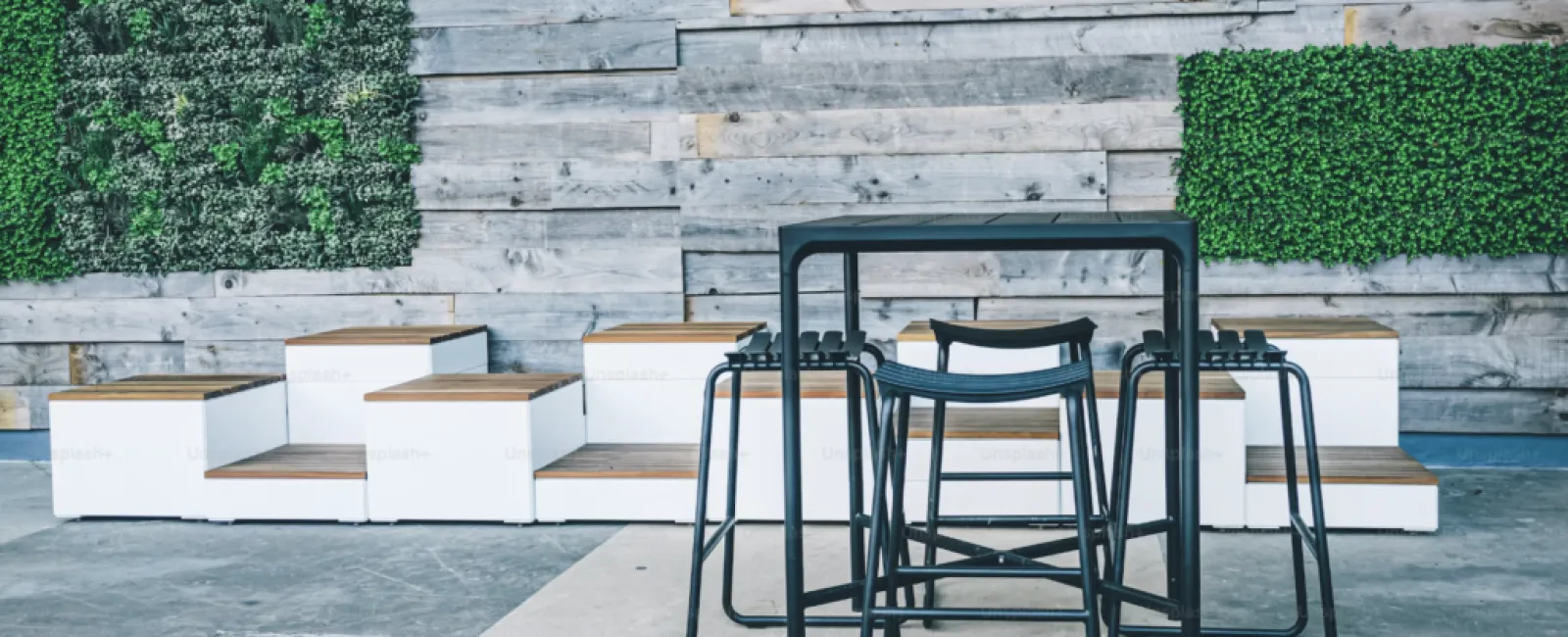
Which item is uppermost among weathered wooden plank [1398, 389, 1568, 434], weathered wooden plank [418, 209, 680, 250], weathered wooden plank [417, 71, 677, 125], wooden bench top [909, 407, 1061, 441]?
weathered wooden plank [417, 71, 677, 125]

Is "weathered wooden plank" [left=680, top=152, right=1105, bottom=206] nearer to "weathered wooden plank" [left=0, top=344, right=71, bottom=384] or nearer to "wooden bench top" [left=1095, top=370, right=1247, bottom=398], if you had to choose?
"wooden bench top" [left=1095, top=370, right=1247, bottom=398]

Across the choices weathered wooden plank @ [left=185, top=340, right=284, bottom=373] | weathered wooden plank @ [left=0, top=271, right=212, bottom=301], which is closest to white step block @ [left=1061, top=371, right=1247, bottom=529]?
weathered wooden plank @ [left=185, top=340, right=284, bottom=373]

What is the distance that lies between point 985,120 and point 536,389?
7.09ft

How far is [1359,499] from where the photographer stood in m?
4.43

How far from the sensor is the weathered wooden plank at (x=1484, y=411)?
18.1 feet

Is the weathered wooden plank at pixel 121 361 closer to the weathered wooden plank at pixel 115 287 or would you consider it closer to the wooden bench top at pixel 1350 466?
the weathered wooden plank at pixel 115 287

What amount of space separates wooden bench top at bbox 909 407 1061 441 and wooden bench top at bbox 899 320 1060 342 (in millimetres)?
264

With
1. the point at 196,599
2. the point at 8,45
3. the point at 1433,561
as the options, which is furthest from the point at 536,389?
the point at 8,45

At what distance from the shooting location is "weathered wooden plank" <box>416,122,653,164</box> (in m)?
5.95

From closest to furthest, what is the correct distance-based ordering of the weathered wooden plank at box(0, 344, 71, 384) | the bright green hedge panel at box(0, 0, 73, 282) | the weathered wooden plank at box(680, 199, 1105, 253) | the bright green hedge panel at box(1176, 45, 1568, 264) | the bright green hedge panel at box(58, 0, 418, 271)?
1. the bright green hedge panel at box(1176, 45, 1568, 264)
2. the weathered wooden plank at box(680, 199, 1105, 253)
3. the bright green hedge panel at box(58, 0, 418, 271)
4. the bright green hedge panel at box(0, 0, 73, 282)
5. the weathered wooden plank at box(0, 344, 71, 384)

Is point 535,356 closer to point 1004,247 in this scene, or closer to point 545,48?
point 545,48

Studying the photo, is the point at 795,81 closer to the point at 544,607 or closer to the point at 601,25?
the point at 601,25

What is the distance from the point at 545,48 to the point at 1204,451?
317cm

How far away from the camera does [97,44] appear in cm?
630
